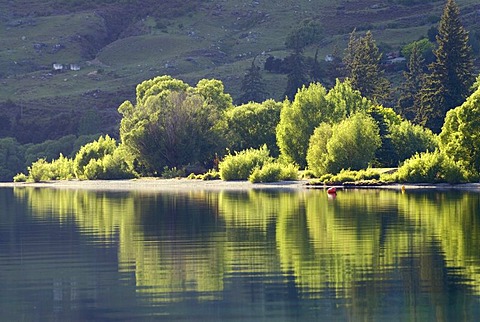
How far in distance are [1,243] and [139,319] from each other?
23522 millimetres

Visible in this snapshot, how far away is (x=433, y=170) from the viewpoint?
92.5m

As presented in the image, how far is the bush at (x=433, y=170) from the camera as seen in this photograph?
8994 cm

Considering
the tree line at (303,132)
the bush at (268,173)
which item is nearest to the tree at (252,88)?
the tree line at (303,132)

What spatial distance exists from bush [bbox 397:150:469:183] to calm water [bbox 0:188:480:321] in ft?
73.0

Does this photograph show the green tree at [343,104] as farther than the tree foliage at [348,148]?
Yes

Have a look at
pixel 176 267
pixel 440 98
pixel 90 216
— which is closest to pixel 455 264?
pixel 176 267

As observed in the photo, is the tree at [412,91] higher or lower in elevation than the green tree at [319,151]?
higher

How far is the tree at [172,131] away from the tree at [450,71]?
22708 millimetres

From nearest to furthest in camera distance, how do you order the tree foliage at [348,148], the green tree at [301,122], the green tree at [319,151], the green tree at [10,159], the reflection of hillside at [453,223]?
the reflection of hillside at [453,223] < the tree foliage at [348,148] < the green tree at [319,151] < the green tree at [301,122] < the green tree at [10,159]

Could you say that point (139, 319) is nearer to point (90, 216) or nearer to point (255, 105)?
point (90, 216)

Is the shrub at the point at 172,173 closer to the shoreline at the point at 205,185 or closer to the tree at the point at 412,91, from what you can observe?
the shoreline at the point at 205,185

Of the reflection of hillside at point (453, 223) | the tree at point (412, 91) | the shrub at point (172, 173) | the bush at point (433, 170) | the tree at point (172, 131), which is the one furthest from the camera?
the tree at point (412, 91)

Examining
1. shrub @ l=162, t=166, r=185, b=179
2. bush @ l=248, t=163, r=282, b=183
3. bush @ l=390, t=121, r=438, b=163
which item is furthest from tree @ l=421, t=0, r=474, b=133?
shrub @ l=162, t=166, r=185, b=179

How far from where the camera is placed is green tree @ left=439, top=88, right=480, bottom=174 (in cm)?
8888
